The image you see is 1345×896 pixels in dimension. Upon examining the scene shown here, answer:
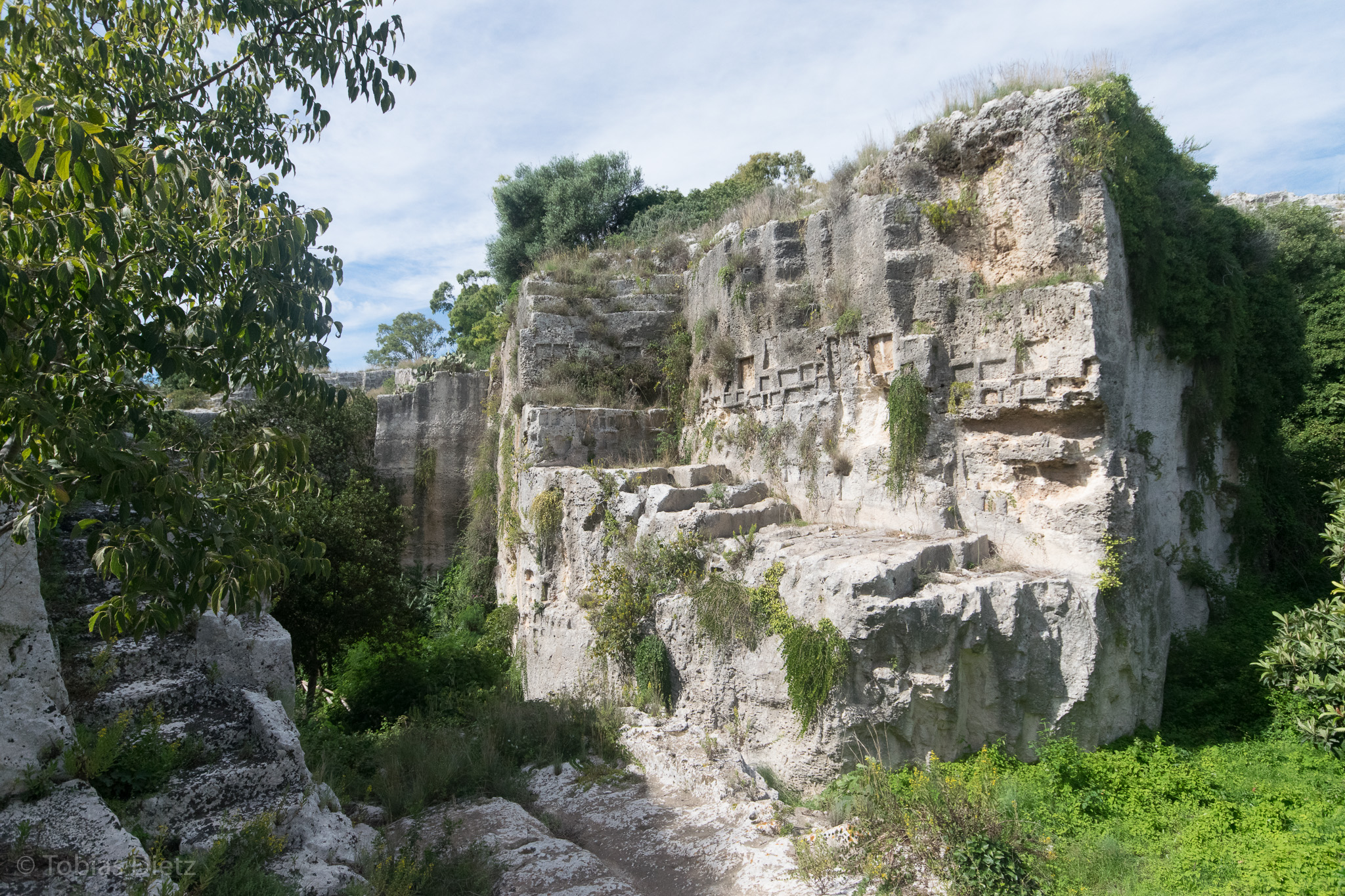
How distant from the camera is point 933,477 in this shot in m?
9.17

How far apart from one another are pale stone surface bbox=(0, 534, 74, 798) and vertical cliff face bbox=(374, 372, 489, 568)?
12855mm

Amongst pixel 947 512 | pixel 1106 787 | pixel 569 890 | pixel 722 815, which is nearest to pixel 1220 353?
pixel 947 512

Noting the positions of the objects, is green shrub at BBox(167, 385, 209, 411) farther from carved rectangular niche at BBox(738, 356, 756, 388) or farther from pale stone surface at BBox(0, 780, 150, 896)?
pale stone surface at BBox(0, 780, 150, 896)

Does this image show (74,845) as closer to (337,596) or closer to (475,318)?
(337,596)

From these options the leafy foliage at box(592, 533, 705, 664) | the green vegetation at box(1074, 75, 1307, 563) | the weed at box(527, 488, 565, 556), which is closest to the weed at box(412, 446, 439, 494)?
the weed at box(527, 488, 565, 556)

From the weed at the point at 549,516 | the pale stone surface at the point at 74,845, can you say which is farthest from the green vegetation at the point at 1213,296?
the pale stone surface at the point at 74,845

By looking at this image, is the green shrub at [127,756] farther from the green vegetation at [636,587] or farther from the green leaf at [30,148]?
the green vegetation at [636,587]

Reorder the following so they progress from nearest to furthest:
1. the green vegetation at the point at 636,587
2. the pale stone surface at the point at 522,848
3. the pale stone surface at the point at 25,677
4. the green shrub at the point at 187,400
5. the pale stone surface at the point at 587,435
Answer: the pale stone surface at the point at 25,677
the pale stone surface at the point at 522,848
the green vegetation at the point at 636,587
the pale stone surface at the point at 587,435
the green shrub at the point at 187,400

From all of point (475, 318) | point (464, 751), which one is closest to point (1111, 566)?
point (464, 751)

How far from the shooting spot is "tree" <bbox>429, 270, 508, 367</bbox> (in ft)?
76.2

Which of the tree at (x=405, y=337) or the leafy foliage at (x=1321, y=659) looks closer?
the leafy foliage at (x=1321, y=659)

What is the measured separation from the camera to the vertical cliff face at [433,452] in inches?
665

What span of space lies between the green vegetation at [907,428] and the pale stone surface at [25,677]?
8.00m

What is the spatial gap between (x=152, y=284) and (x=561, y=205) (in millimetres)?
18814
